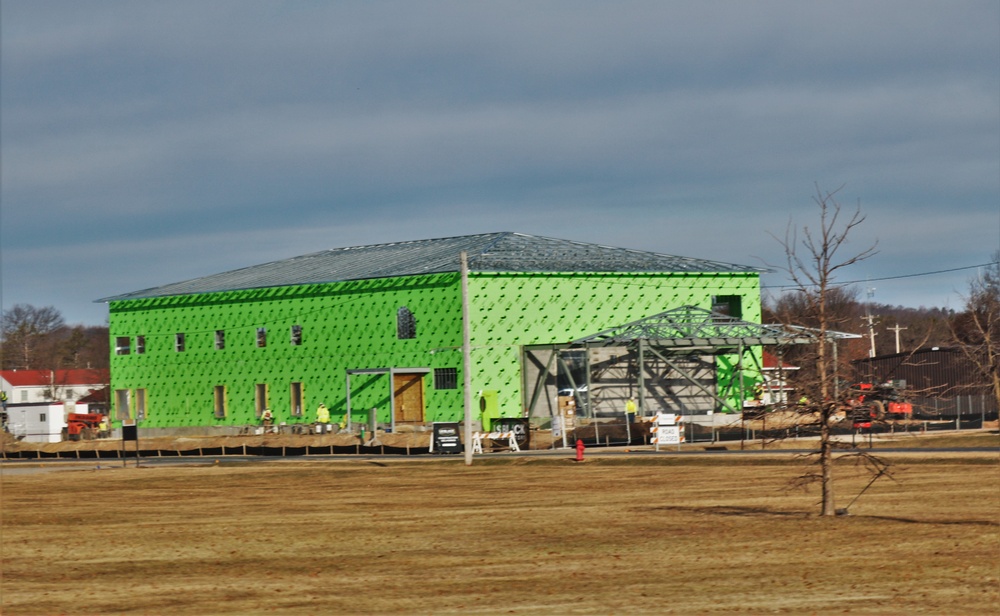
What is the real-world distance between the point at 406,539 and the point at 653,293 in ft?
183

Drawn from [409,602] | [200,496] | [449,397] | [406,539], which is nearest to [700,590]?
[409,602]

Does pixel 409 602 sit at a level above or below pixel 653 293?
below

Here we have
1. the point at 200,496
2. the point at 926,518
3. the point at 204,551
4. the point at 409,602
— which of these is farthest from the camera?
the point at 200,496

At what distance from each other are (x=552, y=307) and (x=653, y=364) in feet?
19.1

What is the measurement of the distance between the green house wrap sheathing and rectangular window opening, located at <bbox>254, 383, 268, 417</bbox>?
9 centimetres

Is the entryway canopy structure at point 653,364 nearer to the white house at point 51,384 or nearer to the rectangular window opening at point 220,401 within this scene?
the rectangular window opening at point 220,401

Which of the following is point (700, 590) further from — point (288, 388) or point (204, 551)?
point (288, 388)

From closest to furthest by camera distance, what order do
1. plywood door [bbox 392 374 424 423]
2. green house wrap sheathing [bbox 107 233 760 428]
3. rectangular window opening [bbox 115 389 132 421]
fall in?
green house wrap sheathing [bbox 107 233 760 428] → plywood door [bbox 392 374 424 423] → rectangular window opening [bbox 115 389 132 421]

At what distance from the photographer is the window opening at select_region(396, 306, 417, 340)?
75.0 metres

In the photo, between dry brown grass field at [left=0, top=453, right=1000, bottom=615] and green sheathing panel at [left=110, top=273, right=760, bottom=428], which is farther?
green sheathing panel at [left=110, top=273, right=760, bottom=428]

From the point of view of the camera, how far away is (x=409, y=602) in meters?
16.0

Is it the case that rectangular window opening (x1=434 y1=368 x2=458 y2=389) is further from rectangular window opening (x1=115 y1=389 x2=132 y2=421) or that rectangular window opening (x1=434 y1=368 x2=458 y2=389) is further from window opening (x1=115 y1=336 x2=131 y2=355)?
window opening (x1=115 y1=336 x2=131 y2=355)

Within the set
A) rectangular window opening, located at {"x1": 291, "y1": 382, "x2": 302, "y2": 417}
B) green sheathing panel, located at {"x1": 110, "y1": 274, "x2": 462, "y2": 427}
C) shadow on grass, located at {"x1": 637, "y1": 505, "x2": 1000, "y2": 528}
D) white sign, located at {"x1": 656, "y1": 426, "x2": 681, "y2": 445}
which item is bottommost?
shadow on grass, located at {"x1": 637, "y1": 505, "x2": 1000, "y2": 528}

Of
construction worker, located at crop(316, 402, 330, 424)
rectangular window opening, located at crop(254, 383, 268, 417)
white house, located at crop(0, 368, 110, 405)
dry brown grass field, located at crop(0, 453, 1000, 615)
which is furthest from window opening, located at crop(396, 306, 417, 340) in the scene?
white house, located at crop(0, 368, 110, 405)
